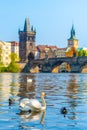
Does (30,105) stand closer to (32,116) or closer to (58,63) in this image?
(32,116)

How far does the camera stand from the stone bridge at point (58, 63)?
154 m

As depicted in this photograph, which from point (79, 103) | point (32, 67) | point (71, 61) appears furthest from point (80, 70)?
point (79, 103)

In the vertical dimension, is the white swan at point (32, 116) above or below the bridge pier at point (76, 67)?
below

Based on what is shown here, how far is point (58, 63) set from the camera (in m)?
165

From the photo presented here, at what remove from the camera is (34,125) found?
16016mm

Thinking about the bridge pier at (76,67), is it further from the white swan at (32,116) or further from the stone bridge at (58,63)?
the white swan at (32,116)

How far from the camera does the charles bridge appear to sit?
154 meters

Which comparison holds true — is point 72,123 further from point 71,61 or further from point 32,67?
point 32,67

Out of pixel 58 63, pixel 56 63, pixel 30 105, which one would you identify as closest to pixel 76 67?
pixel 56 63

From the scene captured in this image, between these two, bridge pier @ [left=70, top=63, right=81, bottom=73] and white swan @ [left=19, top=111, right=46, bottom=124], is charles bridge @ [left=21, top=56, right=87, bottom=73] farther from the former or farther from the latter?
white swan @ [left=19, top=111, right=46, bottom=124]


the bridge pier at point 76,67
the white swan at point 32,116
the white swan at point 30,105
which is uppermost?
the bridge pier at point 76,67

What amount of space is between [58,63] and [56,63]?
1.17 m

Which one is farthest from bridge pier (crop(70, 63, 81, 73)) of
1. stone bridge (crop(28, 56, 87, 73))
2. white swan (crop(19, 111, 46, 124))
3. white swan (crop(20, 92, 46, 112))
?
white swan (crop(19, 111, 46, 124))

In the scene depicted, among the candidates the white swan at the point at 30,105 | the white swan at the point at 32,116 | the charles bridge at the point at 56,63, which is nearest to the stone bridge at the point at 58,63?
the charles bridge at the point at 56,63
